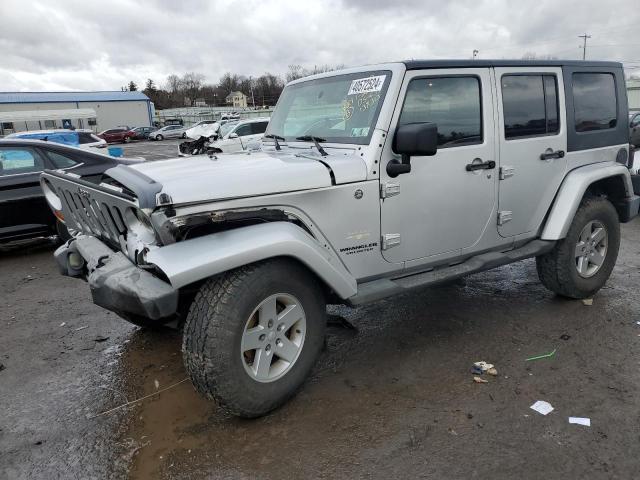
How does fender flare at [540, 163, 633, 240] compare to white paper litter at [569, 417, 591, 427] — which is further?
fender flare at [540, 163, 633, 240]

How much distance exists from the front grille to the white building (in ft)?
154

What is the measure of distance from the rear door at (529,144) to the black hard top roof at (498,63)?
0.05 m

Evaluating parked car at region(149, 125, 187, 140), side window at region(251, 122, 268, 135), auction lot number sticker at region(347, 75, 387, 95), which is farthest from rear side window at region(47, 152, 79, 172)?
parked car at region(149, 125, 187, 140)

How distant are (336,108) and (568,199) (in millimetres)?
2147

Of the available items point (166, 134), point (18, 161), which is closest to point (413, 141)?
point (18, 161)

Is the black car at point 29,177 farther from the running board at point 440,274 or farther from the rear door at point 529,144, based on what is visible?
the rear door at point 529,144

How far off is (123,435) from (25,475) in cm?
50

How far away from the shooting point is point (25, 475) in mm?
2557

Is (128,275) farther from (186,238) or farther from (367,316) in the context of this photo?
(367,316)

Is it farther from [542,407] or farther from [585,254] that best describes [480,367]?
[585,254]

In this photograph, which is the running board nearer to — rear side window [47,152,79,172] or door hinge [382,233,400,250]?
door hinge [382,233,400,250]

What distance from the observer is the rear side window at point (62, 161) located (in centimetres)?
677

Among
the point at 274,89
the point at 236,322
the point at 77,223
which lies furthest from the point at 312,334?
the point at 274,89

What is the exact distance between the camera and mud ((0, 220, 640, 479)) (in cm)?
256
